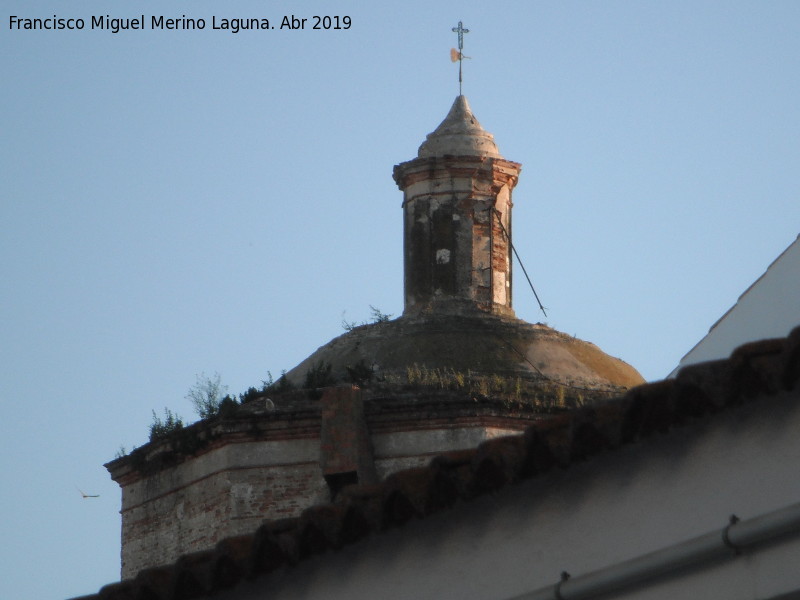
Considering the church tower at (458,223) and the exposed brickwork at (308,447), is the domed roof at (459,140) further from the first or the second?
the exposed brickwork at (308,447)

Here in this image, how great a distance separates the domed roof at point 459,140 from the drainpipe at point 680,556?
39.5ft

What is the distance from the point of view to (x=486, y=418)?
16.7 m

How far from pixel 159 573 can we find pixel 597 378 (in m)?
9.13

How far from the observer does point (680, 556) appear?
729 cm

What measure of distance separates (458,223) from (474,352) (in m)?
2.12

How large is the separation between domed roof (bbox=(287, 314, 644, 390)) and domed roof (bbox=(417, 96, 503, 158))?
2.02 m

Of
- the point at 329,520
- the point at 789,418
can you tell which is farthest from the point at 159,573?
the point at 789,418

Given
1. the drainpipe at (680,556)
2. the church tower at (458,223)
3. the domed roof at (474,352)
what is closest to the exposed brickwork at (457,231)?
the church tower at (458,223)

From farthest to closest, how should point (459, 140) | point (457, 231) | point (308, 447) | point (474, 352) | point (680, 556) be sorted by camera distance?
1. point (459, 140)
2. point (457, 231)
3. point (474, 352)
4. point (308, 447)
5. point (680, 556)

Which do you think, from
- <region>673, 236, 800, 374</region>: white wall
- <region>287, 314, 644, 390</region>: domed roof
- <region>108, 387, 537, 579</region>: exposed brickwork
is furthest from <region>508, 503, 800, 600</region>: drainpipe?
<region>287, 314, 644, 390</region>: domed roof

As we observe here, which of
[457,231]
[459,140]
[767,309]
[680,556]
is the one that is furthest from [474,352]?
[680,556]

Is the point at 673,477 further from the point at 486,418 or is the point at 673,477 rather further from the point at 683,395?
the point at 486,418

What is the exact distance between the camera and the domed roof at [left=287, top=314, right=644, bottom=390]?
1748 centimetres

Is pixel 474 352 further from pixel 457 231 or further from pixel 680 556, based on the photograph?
pixel 680 556
